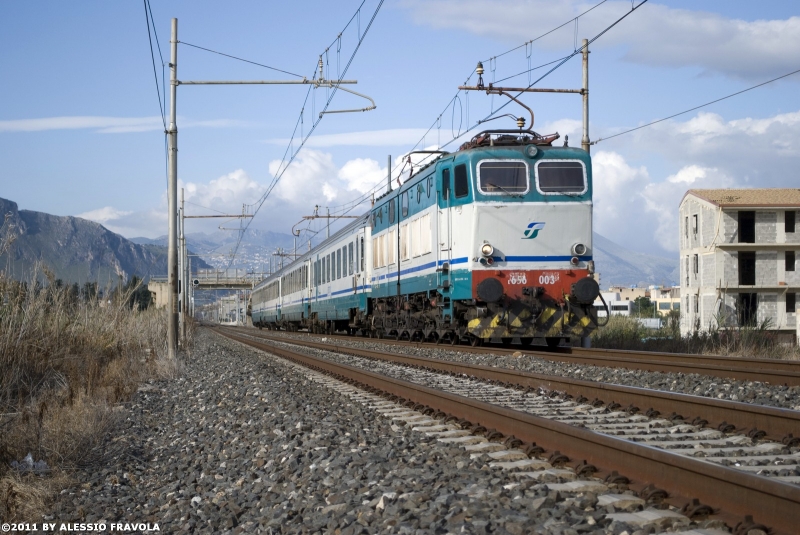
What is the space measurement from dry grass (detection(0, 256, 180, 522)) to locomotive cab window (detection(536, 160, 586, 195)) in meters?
7.53

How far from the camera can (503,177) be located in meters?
15.5

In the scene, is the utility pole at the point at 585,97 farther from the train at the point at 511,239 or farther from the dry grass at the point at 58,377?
the dry grass at the point at 58,377

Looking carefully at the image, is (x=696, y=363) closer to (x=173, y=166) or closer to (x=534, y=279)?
(x=534, y=279)

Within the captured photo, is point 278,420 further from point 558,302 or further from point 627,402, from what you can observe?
point 558,302

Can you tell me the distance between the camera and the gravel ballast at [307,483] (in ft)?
13.9

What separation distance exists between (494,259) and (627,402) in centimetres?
721

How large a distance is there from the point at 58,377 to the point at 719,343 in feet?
40.2

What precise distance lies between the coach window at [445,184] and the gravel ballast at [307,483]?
7.37m

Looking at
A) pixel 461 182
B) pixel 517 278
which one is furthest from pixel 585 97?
pixel 517 278

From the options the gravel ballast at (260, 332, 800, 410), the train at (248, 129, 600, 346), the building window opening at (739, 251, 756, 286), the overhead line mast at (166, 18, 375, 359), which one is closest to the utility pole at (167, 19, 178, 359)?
the overhead line mast at (166, 18, 375, 359)

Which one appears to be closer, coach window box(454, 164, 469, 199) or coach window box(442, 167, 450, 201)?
coach window box(454, 164, 469, 199)

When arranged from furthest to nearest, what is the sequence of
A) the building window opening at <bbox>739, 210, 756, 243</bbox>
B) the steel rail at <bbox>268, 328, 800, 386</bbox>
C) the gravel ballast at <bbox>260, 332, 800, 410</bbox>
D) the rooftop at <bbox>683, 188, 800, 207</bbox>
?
the building window opening at <bbox>739, 210, 756, 243</bbox>, the rooftop at <bbox>683, 188, 800, 207</bbox>, the steel rail at <bbox>268, 328, 800, 386</bbox>, the gravel ballast at <bbox>260, 332, 800, 410</bbox>

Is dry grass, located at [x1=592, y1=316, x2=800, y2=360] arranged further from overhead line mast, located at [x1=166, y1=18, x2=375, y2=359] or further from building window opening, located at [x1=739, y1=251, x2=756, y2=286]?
building window opening, located at [x1=739, y1=251, x2=756, y2=286]

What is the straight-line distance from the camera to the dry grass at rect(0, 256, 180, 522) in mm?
6383
